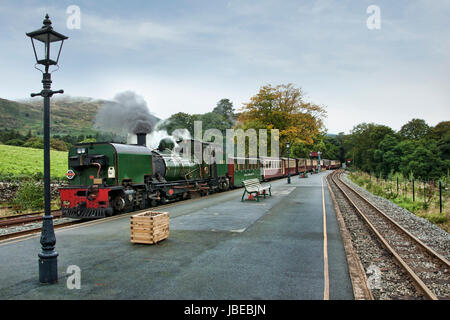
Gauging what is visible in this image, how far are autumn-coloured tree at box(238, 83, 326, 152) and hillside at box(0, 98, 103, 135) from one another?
196 ft

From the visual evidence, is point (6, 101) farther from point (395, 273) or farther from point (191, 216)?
point (395, 273)

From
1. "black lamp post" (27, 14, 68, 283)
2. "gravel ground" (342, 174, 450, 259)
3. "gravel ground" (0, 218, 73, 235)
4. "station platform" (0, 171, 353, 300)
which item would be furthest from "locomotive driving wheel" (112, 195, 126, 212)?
"gravel ground" (342, 174, 450, 259)

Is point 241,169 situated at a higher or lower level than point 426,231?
higher

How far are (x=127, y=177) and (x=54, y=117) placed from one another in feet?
390

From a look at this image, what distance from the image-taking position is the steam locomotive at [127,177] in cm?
1154

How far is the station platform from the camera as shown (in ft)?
16.4

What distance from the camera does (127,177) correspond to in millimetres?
12688

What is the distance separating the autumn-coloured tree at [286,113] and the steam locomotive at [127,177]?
2481 centimetres

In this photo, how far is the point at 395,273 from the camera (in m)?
6.53

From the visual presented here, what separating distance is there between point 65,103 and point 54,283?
159 meters

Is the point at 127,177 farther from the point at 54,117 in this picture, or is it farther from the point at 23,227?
the point at 54,117

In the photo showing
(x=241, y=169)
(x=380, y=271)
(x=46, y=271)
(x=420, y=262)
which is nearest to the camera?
(x=46, y=271)

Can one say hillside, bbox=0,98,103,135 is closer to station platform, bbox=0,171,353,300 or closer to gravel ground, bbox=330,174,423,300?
station platform, bbox=0,171,353,300

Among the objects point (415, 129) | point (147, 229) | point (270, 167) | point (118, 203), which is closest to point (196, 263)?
point (147, 229)
